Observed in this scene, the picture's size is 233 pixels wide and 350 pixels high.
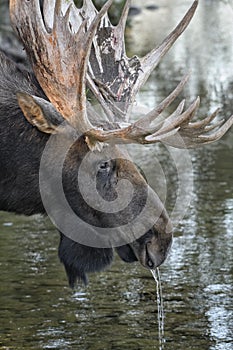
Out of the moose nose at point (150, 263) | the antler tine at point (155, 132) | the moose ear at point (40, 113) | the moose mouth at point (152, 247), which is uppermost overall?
the moose ear at point (40, 113)

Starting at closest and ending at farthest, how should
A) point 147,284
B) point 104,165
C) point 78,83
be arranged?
point 78,83 → point 104,165 → point 147,284

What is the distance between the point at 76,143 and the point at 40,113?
34 centimetres

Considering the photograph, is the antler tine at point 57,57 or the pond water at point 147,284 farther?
the pond water at point 147,284

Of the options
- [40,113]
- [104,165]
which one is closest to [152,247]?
[104,165]

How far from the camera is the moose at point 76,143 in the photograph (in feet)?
20.3

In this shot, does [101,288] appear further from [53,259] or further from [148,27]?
[148,27]

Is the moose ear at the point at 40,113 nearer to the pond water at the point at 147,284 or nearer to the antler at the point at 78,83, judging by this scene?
the antler at the point at 78,83

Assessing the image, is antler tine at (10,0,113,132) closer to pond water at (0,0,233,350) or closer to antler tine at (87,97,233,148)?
antler tine at (87,97,233,148)

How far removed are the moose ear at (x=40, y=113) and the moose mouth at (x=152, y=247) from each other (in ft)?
2.58

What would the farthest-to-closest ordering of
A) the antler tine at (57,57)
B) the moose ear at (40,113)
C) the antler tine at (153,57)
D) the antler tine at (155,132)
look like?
the antler tine at (153,57) < the antler tine at (57,57) < the antler tine at (155,132) < the moose ear at (40,113)

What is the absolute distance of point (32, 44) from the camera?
630cm

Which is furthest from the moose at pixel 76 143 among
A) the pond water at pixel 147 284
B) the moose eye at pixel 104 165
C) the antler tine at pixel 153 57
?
the pond water at pixel 147 284

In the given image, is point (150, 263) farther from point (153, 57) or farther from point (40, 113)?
point (153, 57)

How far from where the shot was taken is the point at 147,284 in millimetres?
8336
